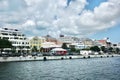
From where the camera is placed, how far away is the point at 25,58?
161m

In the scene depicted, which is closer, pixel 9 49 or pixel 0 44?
pixel 0 44

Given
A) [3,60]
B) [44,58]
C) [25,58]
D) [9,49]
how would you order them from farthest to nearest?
[9,49], [44,58], [25,58], [3,60]

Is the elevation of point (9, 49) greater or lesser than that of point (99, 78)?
greater

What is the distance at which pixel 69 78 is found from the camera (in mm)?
64562

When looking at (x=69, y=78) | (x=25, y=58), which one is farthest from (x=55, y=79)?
(x=25, y=58)

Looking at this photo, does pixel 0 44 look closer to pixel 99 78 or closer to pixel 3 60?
pixel 3 60

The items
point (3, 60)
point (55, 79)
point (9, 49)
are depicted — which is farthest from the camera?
point (9, 49)

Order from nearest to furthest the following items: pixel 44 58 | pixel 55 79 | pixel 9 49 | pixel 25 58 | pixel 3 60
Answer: pixel 55 79 < pixel 3 60 < pixel 25 58 < pixel 44 58 < pixel 9 49

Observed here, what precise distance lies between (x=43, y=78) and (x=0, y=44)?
344 feet

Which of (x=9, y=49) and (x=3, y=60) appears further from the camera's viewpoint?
(x=9, y=49)

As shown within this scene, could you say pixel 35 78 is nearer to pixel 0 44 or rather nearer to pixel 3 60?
pixel 3 60

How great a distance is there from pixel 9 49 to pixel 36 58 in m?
26.4

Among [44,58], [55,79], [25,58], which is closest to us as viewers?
[55,79]

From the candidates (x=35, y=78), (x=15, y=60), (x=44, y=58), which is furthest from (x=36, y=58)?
(x=35, y=78)
